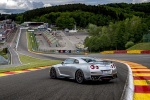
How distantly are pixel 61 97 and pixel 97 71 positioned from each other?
359 centimetres

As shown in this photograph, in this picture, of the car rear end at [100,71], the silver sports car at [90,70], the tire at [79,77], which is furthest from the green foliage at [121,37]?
the car rear end at [100,71]

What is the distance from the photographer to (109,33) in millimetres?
114000

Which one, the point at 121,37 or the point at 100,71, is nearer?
the point at 100,71

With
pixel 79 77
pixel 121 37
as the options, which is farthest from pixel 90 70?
pixel 121 37

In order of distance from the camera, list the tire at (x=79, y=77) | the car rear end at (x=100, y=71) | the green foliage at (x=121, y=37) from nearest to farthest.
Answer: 1. the car rear end at (x=100, y=71)
2. the tire at (x=79, y=77)
3. the green foliage at (x=121, y=37)

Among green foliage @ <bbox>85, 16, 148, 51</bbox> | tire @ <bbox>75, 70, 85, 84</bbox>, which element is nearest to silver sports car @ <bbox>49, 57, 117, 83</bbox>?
tire @ <bbox>75, 70, 85, 84</bbox>

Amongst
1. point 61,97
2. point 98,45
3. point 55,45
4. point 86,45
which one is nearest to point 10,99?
point 61,97

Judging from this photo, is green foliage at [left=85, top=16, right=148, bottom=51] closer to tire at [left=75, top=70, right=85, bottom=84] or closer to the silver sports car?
the silver sports car

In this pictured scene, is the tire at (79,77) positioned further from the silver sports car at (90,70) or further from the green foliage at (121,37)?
the green foliage at (121,37)

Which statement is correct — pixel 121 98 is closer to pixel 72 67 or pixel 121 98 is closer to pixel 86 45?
pixel 72 67

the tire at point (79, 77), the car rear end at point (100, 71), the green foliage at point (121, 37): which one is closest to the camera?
the car rear end at point (100, 71)

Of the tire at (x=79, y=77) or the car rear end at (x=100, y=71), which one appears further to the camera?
the tire at (x=79, y=77)

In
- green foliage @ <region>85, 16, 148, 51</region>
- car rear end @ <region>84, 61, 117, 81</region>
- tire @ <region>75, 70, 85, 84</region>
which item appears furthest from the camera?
green foliage @ <region>85, 16, 148, 51</region>

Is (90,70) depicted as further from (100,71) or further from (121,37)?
(121,37)
